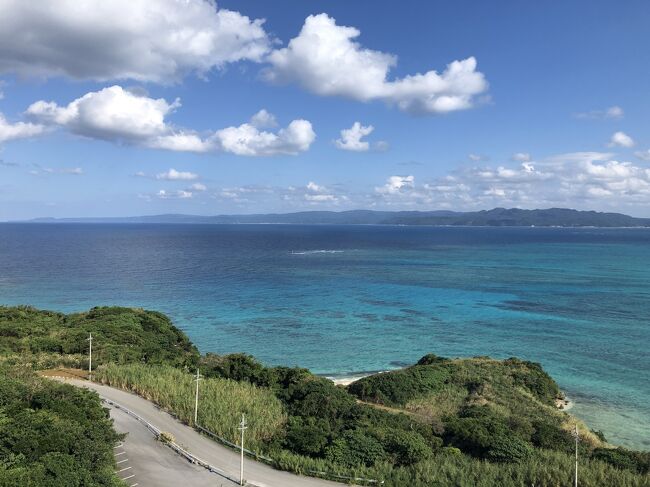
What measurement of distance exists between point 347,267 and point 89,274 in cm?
6161

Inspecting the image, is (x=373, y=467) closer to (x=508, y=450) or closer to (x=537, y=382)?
(x=508, y=450)

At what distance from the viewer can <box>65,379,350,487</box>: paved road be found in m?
20.2

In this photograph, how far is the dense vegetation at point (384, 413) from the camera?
69.7ft

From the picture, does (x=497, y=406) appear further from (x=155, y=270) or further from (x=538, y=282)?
(x=155, y=270)

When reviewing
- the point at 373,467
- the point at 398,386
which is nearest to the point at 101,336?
the point at 398,386

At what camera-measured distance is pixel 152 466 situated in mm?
21078

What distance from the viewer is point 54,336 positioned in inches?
1741

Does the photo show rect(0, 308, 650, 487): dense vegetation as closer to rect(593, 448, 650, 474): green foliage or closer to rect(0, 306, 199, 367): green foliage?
rect(593, 448, 650, 474): green foliage

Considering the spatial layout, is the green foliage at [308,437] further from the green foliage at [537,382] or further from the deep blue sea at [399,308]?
the green foliage at [537,382]

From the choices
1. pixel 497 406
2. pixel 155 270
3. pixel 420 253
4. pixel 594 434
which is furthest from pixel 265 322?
pixel 420 253

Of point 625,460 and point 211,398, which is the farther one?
point 211,398

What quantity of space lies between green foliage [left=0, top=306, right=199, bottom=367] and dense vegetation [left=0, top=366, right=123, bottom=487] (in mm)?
13307

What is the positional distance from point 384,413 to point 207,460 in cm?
1215

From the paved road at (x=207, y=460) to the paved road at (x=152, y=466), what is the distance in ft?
0.14
